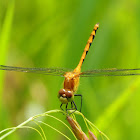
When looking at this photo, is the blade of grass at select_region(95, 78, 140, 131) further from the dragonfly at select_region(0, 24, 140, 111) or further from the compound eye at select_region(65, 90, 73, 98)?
the compound eye at select_region(65, 90, 73, 98)

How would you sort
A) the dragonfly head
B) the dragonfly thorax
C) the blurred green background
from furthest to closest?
the blurred green background → the dragonfly thorax → the dragonfly head

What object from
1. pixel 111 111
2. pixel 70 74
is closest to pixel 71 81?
pixel 70 74

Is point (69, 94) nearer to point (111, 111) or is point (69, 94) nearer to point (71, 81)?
point (71, 81)

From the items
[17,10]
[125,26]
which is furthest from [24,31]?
[125,26]

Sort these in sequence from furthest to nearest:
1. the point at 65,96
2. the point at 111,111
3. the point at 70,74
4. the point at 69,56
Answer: the point at 69,56 → the point at 70,74 → the point at 111,111 → the point at 65,96

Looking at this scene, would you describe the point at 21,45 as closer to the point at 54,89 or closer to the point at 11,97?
the point at 11,97

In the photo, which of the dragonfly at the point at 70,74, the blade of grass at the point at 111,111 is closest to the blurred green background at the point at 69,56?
the blade of grass at the point at 111,111

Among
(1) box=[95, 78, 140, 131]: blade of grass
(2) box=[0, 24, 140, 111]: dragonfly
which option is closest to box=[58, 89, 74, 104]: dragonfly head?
(2) box=[0, 24, 140, 111]: dragonfly

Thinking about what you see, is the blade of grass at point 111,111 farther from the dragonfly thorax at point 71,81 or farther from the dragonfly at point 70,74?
the dragonfly thorax at point 71,81
